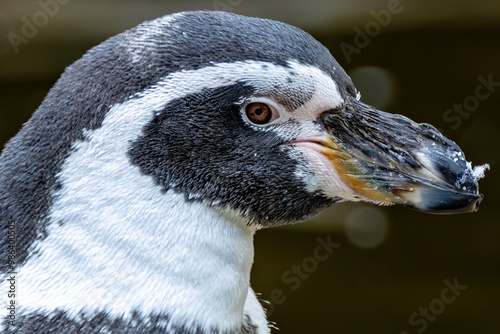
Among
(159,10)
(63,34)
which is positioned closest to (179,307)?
(159,10)

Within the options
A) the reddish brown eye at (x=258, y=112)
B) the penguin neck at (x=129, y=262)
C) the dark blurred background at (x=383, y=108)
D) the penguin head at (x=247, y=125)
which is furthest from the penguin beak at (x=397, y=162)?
the dark blurred background at (x=383, y=108)

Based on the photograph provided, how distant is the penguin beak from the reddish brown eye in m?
0.11

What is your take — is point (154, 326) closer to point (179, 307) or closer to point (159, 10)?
point (179, 307)

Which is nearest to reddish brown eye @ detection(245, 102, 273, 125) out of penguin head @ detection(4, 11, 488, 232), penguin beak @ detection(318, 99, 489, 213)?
penguin head @ detection(4, 11, 488, 232)

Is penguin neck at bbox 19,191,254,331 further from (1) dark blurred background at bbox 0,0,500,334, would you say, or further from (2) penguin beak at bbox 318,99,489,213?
(1) dark blurred background at bbox 0,0,500,334

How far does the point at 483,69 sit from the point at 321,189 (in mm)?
2450

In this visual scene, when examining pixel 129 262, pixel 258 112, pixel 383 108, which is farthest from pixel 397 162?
pixel 383 108

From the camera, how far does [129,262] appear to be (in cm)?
122

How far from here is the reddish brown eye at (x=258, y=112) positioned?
1.25 meters

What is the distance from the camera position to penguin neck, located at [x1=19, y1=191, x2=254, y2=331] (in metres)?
1.20

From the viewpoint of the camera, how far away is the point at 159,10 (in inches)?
128

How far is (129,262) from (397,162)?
1.71 feet

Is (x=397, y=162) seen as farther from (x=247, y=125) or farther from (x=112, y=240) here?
(x=112, y=240)

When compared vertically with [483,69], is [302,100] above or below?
below
